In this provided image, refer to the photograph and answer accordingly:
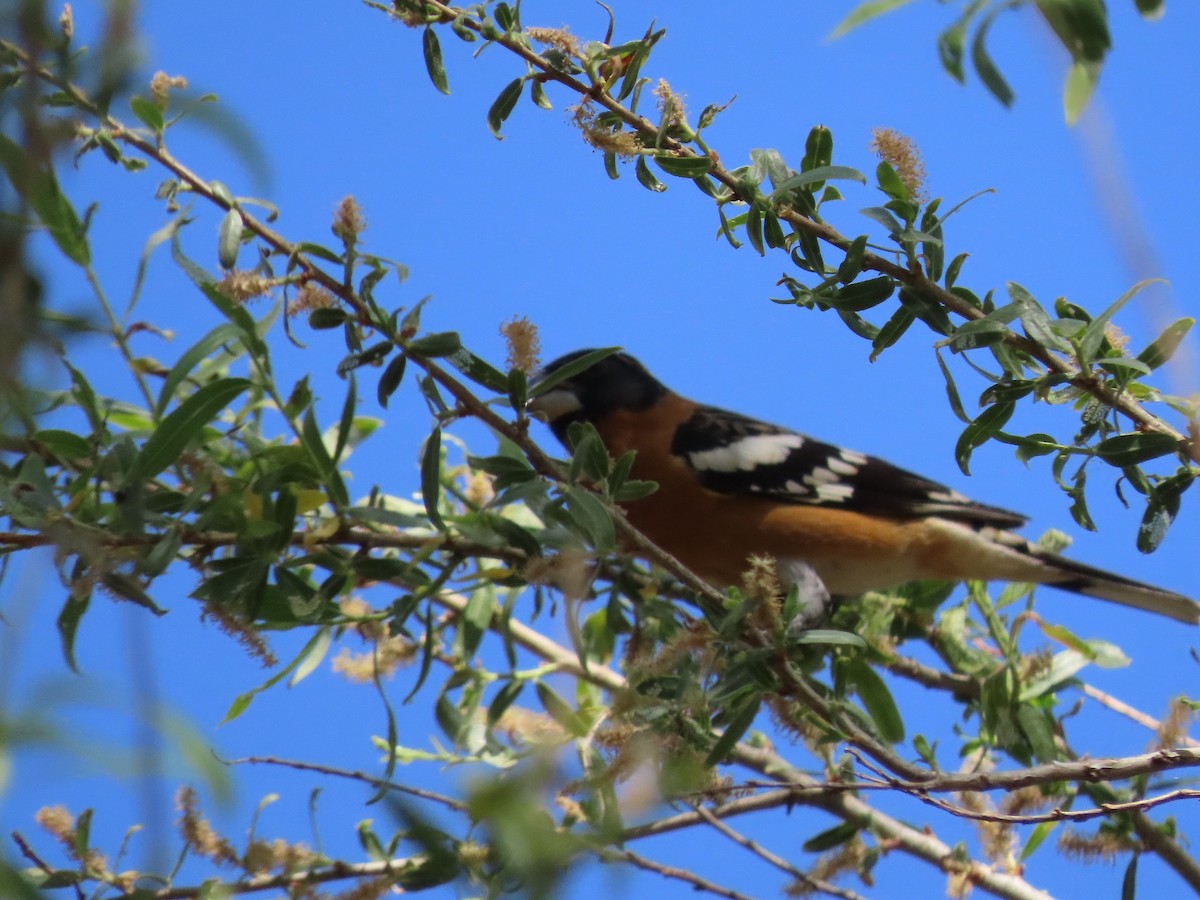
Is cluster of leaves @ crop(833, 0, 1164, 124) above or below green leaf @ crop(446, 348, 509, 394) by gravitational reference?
below

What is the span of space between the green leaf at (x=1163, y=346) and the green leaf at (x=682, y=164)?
25.0 inches

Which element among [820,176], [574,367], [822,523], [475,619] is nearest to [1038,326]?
[820,176]

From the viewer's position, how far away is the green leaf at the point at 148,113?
1780mm

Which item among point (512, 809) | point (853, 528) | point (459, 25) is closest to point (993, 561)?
point (853, 528)

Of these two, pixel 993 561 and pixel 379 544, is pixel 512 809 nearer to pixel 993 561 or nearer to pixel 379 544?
pixel 379 544

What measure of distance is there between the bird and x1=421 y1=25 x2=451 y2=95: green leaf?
126 cm

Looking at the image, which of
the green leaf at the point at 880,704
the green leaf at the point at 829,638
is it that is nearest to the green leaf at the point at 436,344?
the green leaf at the point at 829,638

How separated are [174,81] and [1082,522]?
1.42 meters

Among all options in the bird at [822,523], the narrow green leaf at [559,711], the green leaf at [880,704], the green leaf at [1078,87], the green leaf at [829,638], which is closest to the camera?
the green leaf at [1078,87]

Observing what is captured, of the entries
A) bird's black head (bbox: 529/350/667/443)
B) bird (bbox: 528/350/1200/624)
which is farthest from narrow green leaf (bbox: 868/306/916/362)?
bird's black head (bbox: 529/350/667/443)

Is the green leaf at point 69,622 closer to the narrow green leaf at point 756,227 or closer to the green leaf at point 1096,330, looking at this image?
the narrow green leaf at point 756,227

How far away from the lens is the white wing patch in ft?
10.3

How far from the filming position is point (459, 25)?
1.70m

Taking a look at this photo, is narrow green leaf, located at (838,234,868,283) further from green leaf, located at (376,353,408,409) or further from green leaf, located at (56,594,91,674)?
green leaf, located at (56,594,91,674)
